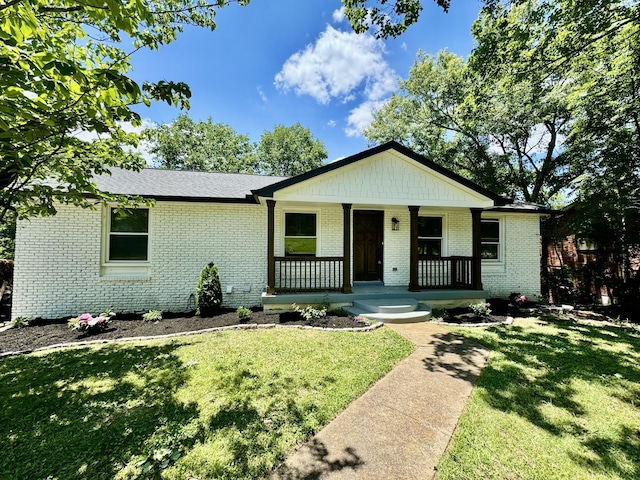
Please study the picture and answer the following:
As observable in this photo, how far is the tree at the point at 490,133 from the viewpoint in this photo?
14242 millimetres

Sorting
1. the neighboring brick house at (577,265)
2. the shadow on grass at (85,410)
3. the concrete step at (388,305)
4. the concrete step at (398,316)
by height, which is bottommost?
the shadow on grass at (85,410)

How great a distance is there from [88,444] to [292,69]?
1621 centimetres

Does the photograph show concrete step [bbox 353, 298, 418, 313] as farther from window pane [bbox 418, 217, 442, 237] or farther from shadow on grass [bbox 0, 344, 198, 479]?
shadow on grass [bbox 0, 344, 198, 479]

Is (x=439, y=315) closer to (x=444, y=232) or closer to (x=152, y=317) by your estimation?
(x=444, y=232)

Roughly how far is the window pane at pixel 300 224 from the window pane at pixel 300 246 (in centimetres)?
17

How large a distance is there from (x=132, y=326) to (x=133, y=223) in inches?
118

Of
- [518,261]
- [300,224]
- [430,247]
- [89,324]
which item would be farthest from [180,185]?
[518,261]

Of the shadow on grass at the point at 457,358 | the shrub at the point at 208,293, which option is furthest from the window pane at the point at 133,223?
the shadow on grass at the point at 457,358

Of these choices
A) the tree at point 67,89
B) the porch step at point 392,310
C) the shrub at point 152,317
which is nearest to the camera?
the tree at point 67,89

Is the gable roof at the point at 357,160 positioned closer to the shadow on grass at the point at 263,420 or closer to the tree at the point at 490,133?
the shadow on grass at the point at 263,420

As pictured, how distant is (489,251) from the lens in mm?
10188

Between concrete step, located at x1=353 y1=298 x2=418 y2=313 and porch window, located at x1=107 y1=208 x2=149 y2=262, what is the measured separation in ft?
20.8

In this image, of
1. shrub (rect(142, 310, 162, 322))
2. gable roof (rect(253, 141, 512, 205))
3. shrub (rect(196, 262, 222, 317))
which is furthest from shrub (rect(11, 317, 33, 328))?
gable roof (rect(253, 141, 512, 205))

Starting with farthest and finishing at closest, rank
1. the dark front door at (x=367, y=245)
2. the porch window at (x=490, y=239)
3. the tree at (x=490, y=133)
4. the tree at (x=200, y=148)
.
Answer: the tree at (x=200, y=148) → the tree at (x=490, y=133) → the porch window at (x=490, y=239) → the dark front door at (x=367, y=245)
